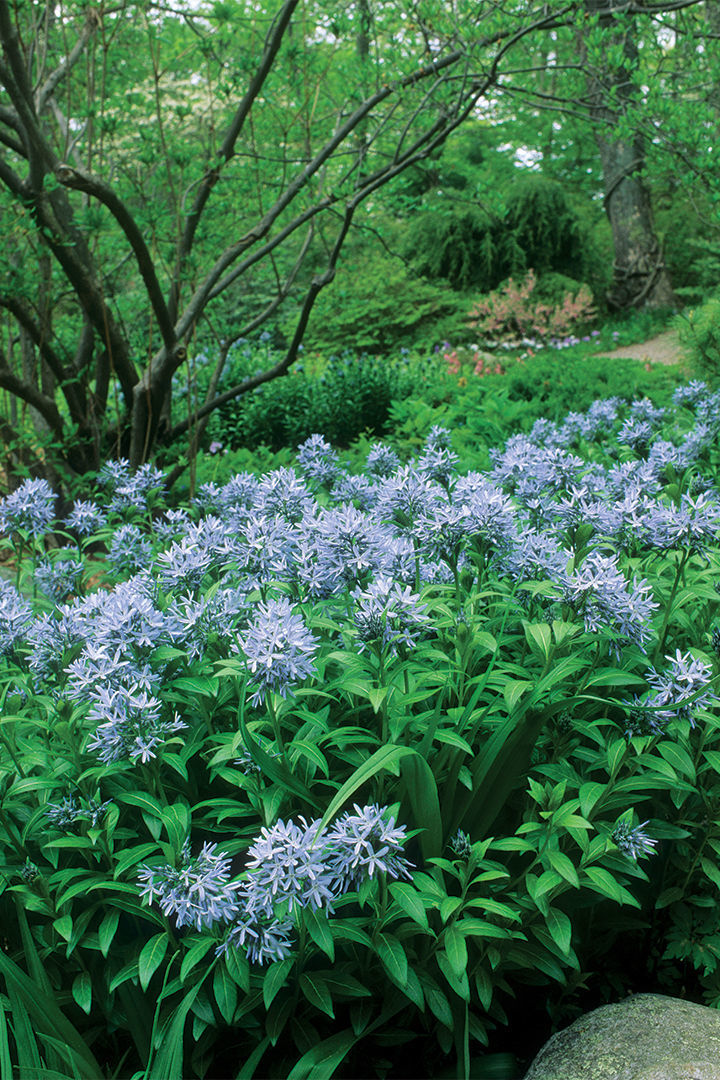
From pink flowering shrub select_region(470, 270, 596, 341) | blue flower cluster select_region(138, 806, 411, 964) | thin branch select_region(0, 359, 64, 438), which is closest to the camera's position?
blue flower cluster select_region(138, 806, 411, 964)

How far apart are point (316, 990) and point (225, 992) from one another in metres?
0.20

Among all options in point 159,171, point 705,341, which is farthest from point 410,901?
point 159,171

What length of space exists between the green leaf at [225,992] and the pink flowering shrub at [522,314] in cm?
1303

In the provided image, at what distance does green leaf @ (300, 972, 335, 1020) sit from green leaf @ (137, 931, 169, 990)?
32 centimetres

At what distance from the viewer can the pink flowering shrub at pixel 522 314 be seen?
14.3 meters

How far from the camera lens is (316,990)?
5.93 ft

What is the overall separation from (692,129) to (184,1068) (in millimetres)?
5318

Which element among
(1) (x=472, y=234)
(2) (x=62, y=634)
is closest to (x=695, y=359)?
(2) (x=62, y=634)

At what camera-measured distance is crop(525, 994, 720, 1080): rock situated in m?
1.78

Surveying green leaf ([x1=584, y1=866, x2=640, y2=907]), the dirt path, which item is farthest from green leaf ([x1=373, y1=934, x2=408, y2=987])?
the dirt path

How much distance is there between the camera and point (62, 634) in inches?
89.2

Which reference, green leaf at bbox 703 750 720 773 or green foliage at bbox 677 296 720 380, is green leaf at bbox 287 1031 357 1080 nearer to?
green leaf at bbox 703 750 720 773

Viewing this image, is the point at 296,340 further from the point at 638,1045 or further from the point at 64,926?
the point at 638,1045

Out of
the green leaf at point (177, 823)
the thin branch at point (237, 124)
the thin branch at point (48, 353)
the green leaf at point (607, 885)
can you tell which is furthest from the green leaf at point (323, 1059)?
the thin branch at point (237, 124)
